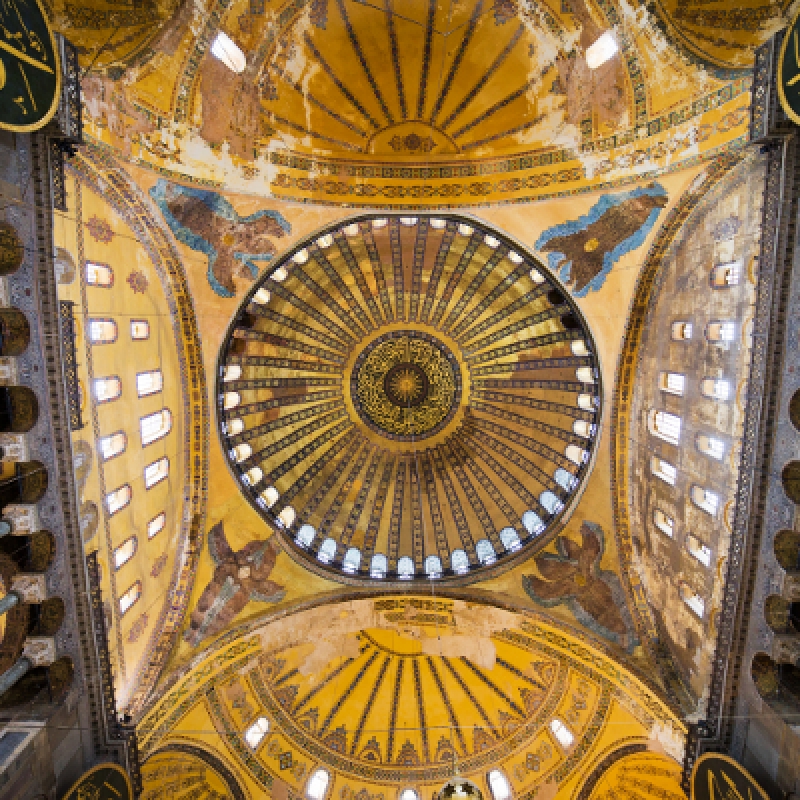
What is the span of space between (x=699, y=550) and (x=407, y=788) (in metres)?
11.1

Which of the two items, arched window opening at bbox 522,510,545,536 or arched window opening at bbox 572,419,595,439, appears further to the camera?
arched window opening at bbox 522,510,545,536

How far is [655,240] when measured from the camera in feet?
36.4

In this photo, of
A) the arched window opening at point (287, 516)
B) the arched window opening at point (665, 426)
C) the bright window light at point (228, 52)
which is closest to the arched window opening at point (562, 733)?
the arched window opening at point (665, 426)

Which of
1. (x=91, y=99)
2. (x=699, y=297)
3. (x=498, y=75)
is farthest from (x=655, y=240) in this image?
(x=91, y=99)

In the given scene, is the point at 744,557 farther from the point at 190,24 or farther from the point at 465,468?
the point at 190,24

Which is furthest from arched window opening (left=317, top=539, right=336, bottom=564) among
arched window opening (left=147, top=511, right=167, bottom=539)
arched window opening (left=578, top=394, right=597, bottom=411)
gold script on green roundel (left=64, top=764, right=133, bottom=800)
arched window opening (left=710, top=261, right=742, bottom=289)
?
arched window opening (left=710, top=261, right=742, bottom=289)

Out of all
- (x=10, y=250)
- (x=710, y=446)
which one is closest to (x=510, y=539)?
(x=710, y=446)

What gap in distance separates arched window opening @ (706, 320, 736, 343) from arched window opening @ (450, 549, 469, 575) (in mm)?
8963

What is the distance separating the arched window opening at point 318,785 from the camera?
49.9 ft

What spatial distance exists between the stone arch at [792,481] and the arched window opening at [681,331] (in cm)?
305

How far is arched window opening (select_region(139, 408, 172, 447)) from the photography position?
1170cm

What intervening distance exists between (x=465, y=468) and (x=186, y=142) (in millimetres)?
11739

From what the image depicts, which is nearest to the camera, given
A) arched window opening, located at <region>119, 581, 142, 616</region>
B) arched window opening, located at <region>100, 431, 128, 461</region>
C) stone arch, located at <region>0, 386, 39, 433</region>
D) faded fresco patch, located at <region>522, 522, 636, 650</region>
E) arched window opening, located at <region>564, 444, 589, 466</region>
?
stone arch, located at <region>0, 386, 39, 433</region>

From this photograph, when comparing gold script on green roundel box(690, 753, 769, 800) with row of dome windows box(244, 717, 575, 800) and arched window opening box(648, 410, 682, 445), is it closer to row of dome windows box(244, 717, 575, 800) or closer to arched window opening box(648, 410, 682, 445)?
row of dome windows box(244, 717, 575, 800)
